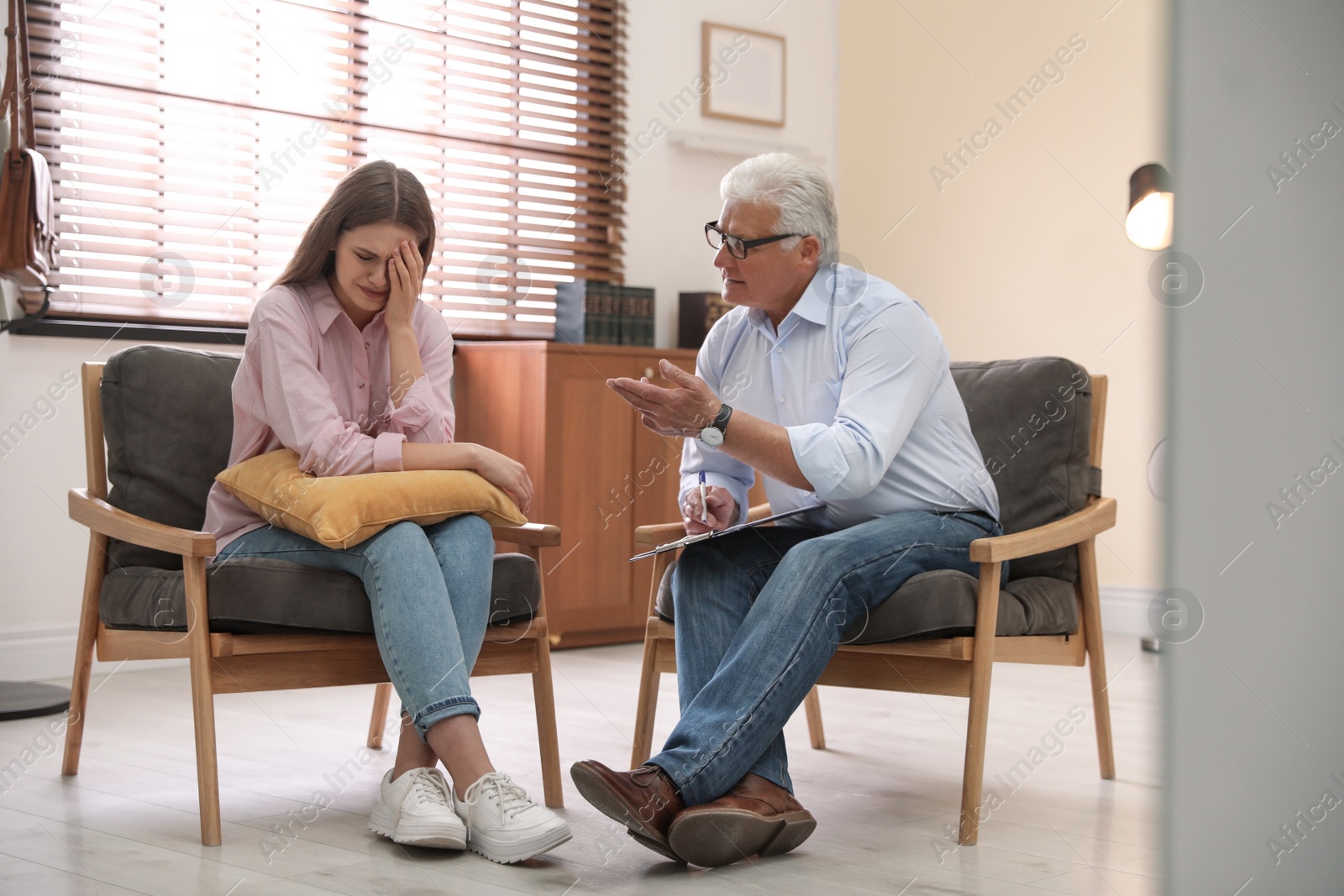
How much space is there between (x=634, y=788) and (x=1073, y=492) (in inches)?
42.4

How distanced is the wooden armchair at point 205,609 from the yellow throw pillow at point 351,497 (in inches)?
3.5

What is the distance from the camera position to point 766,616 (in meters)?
1.86

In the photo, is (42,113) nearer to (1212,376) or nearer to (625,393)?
(625,393)

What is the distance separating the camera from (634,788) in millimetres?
1728

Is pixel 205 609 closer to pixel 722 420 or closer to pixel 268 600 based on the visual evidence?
pixel 268 600

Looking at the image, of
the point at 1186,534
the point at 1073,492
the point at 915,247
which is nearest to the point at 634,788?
the point at 1073,492

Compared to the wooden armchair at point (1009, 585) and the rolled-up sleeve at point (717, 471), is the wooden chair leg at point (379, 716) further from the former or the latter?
the rolled-up sleeve at point (717, 471)

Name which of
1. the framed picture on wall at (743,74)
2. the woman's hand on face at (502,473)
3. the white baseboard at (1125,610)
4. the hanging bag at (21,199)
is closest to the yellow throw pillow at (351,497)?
the woman's hand on face at (502,473)

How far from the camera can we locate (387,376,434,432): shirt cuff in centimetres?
212

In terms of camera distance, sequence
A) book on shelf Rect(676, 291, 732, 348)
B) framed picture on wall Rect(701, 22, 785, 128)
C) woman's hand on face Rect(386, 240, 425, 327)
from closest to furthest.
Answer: woman's hand on face Rect(386, 240, 425, 327) → book on shelf Rect(676, 291, 732, 348) → framed picture on wall Rect(701, 22, 785, 128)

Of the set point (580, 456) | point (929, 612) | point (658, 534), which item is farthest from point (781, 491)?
point (580, 456)

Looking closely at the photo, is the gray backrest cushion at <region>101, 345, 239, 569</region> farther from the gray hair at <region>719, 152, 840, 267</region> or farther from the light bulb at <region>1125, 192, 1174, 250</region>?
the light bulb at <region>1125, 192, 1174, 250</region>

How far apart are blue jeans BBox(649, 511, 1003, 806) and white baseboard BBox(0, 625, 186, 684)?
6.26 feet

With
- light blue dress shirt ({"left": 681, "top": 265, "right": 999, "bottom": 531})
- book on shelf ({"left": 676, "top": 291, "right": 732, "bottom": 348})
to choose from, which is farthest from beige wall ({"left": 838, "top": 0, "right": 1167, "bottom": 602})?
light blue dress shirt ({"left": 681, "top": 265, "right": 999, "bottom": 531})
